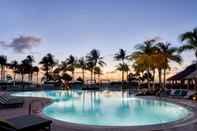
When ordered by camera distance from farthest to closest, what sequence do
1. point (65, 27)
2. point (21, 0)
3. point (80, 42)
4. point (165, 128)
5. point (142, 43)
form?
1. point (142, 43)
2. point (80, 42)
3. point (65, 27)
4. point (21, 0)
5. point (165, 128)

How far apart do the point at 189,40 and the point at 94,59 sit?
3468 centimetres

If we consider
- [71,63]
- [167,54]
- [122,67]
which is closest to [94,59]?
[71,63]

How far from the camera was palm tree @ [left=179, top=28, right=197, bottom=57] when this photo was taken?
22.3m

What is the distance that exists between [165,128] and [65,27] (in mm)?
18240

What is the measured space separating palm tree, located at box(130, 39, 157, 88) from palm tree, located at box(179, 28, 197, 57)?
375 inches

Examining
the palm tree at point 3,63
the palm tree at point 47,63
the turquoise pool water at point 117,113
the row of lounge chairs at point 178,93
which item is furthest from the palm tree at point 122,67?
the turquoise pool water at point 117,113

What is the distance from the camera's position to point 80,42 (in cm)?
3094

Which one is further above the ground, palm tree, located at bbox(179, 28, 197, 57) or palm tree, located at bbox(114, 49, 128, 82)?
palm tree, located at bbox(114, 49, 128, 82)

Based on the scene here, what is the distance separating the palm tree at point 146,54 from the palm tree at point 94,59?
21393 millimetres

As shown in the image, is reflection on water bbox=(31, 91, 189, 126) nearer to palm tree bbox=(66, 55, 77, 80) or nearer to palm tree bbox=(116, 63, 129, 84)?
palm tree bbox=(116, 63, 129, 84)

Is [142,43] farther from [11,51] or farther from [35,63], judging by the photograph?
[35,63]

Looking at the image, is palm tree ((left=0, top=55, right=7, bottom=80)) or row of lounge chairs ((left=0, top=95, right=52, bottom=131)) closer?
row of lounge chairs ((left=0, top=95, right=52, bottom=131))

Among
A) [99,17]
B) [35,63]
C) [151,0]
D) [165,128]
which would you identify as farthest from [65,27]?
[35,63]

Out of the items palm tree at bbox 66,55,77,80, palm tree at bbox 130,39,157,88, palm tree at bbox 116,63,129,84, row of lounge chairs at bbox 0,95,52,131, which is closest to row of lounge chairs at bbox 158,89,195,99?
palm tree at bbox 130,39,157,88
